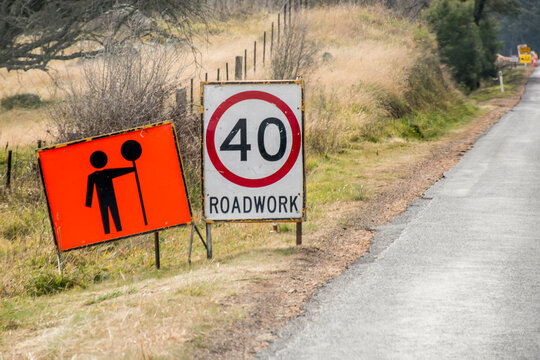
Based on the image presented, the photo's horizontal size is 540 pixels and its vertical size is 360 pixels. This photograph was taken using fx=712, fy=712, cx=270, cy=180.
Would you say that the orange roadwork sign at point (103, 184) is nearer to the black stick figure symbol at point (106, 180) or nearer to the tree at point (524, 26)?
the black stick figure symbol at point (106, 180)

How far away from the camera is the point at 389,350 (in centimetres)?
455

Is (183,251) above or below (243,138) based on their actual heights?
below

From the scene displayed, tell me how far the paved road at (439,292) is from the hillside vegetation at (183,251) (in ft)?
2.38

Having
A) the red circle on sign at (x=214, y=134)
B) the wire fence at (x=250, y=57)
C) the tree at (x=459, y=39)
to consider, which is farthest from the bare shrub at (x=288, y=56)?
the tree at (x=459, y=39)

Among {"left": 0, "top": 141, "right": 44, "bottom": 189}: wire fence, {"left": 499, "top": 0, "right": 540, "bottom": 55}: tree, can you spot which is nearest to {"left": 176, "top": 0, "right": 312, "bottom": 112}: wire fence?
{"left": 0, "top": 141, "right": 44, "bottom": 189}: wire fence

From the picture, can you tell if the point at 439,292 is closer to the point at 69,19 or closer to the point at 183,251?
the point at 183,251

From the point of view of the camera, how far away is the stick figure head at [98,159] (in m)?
7.25

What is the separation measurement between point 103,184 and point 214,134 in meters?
1.24

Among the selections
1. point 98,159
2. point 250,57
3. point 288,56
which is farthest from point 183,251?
point 250,57

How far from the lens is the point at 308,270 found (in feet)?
22.3

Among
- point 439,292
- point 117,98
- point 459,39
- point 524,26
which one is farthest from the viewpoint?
point 524,26

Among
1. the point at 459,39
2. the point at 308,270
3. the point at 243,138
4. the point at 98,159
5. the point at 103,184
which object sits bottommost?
the point at 308,270

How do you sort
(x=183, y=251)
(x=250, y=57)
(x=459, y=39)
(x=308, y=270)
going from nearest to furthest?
(x=308, y=270), (x=183, y=251), (x=250, y=57), (x=459, y=39)

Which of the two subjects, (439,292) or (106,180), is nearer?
(439,292)
